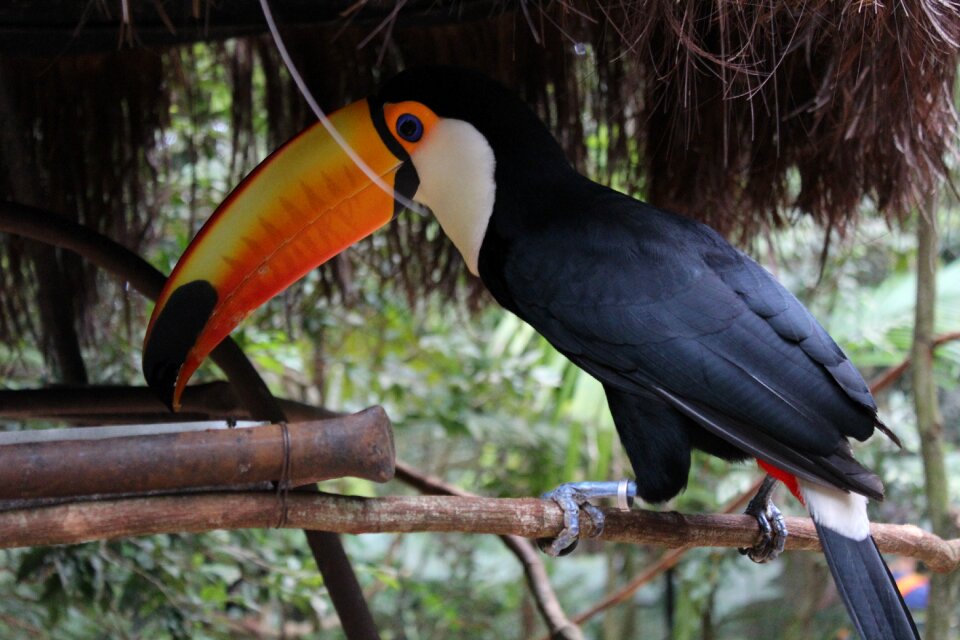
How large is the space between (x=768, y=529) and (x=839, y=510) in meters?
0.25

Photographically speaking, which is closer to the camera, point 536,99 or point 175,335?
point 175,335

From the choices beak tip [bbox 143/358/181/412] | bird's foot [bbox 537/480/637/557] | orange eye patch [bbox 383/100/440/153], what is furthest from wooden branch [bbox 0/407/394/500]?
orange eye patch [bbox 383/100/440/153]

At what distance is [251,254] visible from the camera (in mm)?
1808

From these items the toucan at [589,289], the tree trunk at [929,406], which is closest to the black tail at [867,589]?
the toucan at [589,289]

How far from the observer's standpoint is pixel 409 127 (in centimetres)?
192

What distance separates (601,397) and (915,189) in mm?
1453

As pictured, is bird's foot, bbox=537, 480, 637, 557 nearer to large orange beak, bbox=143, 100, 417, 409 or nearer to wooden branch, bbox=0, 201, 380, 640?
wooden branch, bbox=0, 201, 380, 640

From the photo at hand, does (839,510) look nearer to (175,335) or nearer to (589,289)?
(589,289)

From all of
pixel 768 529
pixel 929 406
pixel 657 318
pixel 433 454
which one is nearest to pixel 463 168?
pixel 657 318

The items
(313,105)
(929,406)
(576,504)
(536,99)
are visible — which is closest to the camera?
(313,105)

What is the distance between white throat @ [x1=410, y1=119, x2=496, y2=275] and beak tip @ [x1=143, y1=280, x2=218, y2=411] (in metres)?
0.47

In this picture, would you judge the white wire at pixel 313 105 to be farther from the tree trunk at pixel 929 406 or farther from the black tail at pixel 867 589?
the tree trunk at pixel 929 406

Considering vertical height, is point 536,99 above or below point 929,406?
above

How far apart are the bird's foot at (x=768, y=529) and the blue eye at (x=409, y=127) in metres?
0.91
